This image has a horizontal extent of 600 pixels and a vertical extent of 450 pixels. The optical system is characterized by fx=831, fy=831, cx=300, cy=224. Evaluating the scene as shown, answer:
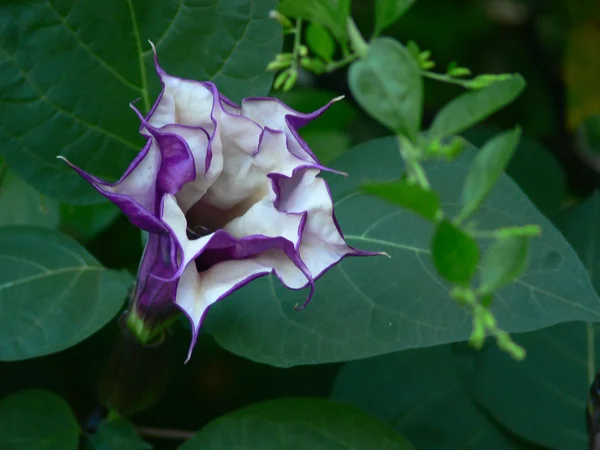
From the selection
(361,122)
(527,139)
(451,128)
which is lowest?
(361,122)

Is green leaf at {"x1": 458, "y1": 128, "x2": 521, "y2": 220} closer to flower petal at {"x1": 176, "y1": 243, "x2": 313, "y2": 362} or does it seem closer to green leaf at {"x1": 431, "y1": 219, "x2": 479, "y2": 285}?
green leaf at {"x1": 431, "y1": 219, "x2": 479, "y2": 285}

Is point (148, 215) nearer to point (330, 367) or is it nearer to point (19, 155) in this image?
point (19, 155)

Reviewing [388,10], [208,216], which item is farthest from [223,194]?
[388,10]

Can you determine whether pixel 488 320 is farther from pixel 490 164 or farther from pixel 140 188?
pixel 140 188

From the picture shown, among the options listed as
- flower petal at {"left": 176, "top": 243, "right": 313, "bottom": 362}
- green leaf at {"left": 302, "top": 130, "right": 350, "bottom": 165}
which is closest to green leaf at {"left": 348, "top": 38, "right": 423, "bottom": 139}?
flower petal at {"left": 176, "top": 243, "right": 313, "bottom": 362}

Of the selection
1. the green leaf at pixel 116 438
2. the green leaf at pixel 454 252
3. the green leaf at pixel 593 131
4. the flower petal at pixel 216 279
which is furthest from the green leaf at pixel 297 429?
the green leaf at pixel 593 131

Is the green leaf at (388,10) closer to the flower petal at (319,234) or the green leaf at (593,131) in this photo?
the flower petal at (319,234)

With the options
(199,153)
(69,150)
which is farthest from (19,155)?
(199,153)
